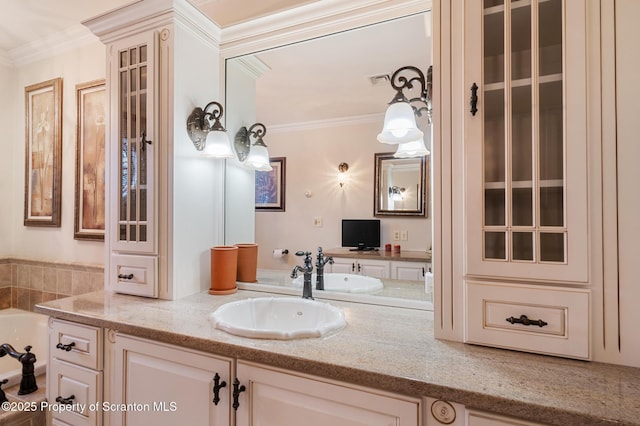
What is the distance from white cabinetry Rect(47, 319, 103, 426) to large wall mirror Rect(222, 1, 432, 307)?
786 millimetres

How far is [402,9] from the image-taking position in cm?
142

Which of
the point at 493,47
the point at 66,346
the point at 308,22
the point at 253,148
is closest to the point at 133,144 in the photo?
the point at 253,148

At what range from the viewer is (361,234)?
1.66 metres

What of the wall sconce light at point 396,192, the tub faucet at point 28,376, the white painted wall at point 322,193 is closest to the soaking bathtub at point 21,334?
the tub faucet at point 28,376

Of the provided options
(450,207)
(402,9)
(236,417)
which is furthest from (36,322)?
(402,9)

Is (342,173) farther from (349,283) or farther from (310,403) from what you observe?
(310,403)

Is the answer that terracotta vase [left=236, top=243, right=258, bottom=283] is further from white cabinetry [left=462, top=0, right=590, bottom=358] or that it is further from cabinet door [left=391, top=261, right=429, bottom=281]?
white cabinetry [left=462, top=0, right=590, bottom=358]

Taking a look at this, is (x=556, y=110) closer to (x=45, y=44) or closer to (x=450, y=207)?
(x=450, y=207)

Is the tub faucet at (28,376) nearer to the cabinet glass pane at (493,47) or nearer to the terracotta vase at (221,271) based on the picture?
the terracotta vase at (221,271)

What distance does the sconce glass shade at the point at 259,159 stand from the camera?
1.88 meters

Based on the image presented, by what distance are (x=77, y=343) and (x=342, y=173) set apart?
140cm

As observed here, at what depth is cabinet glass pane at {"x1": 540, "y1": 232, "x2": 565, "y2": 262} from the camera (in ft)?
3.10

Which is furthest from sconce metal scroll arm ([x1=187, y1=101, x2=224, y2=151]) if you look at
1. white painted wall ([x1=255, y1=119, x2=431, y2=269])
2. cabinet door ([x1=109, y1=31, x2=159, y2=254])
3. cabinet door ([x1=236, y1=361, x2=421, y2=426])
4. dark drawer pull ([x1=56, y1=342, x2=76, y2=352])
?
cabinet door ([x1=236, y1=361, x2=421, y2=426])

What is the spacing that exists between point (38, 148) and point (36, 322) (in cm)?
130
